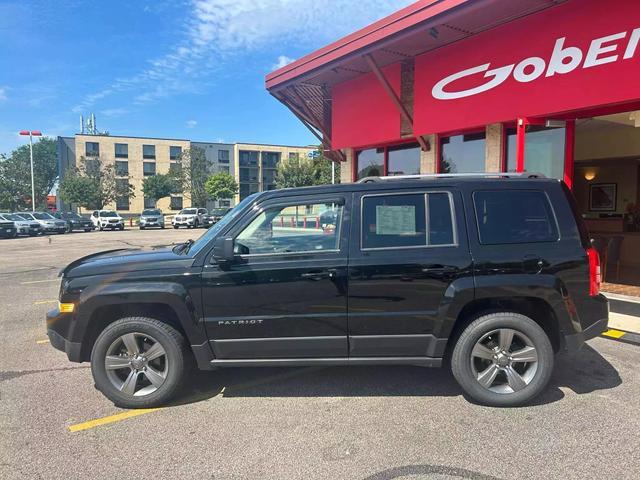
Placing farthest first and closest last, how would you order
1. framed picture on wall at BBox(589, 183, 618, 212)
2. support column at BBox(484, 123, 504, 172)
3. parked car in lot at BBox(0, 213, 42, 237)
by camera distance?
parked car in lot at BBox(0, 213, 42, 237) → framed picture on wall at BBox(589, 183, 618, 212) → support column at BBox(484, 123, 504, 172)

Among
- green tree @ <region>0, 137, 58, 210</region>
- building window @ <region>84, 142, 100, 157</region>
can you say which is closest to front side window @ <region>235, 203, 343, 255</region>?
building window @ <region>84, 142, 100, 157</region>

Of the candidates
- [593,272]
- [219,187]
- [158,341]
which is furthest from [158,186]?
[593,272]

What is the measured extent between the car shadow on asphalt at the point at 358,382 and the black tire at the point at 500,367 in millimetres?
185

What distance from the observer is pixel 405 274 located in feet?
12.3

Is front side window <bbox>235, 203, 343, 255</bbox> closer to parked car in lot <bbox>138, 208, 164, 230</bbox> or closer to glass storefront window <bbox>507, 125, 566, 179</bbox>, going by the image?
glass storefront window <bbox>507, 125, 566, 179</bbox>

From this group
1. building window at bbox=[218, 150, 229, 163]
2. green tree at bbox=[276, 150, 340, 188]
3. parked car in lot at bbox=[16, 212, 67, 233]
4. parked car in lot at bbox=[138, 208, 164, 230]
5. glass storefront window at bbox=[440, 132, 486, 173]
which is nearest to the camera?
glass storefront window at bbox=[440, 132, 486, 173]

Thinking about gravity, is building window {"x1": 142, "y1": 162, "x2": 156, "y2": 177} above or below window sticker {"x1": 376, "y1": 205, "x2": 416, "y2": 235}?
above

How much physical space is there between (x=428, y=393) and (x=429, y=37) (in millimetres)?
7112

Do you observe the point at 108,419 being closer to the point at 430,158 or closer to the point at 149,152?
the point at 430,158

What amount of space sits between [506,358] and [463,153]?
21.6ft

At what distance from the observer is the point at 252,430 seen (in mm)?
3494

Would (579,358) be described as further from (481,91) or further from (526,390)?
(481,91)

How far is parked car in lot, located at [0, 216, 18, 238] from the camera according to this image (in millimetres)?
28548

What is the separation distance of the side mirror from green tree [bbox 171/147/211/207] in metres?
58.9
